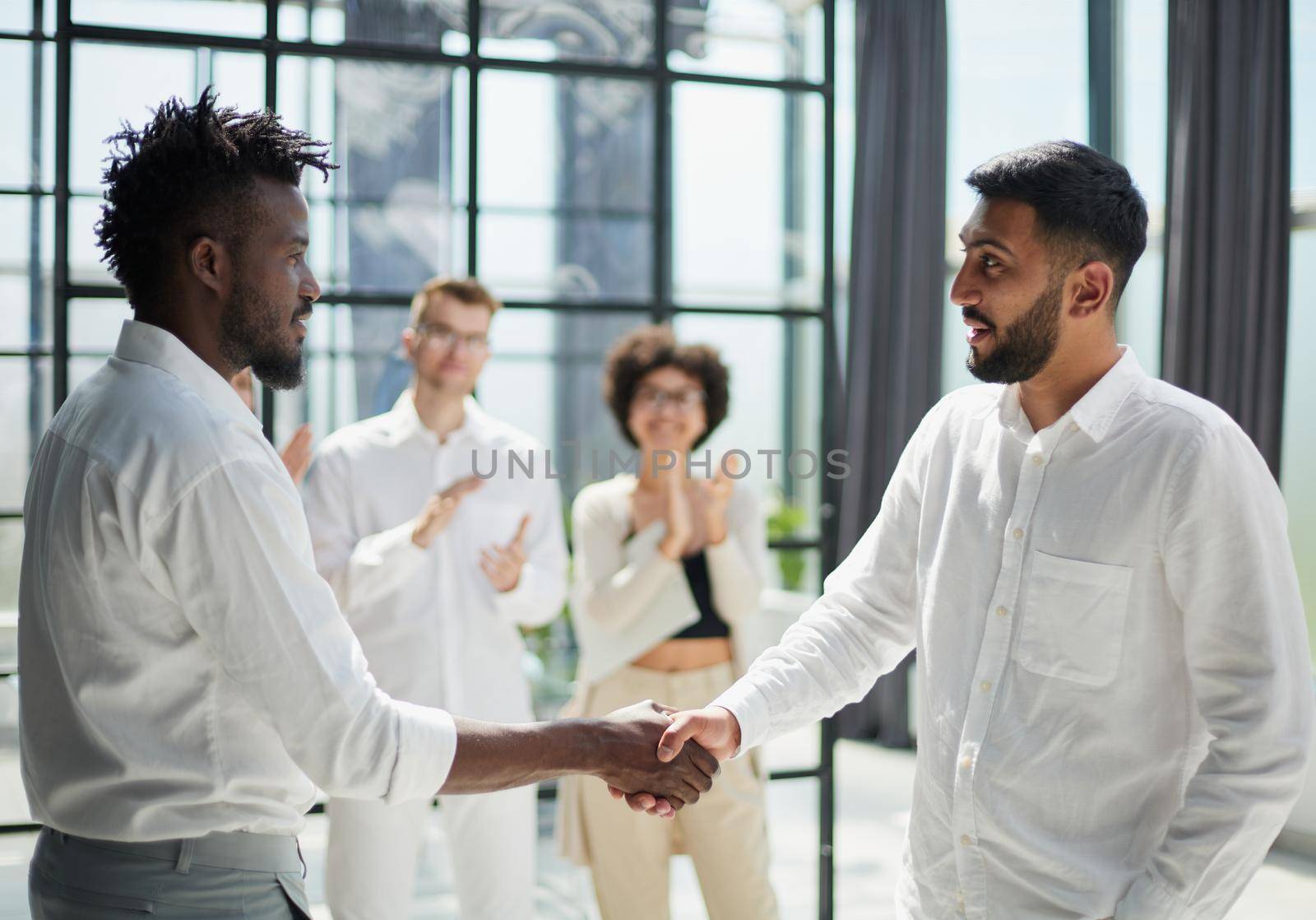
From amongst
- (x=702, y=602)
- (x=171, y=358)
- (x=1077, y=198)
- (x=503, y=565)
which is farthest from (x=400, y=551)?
(x=1077, y=198)

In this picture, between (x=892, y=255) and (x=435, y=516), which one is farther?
(x=892, y=255)

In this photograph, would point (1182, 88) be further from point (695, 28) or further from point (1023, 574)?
point (1023, 574)

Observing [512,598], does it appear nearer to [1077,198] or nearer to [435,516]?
[435,516]

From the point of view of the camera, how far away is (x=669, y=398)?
306 centimetres

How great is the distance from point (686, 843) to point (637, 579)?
0.61 metres

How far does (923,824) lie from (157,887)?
956mm

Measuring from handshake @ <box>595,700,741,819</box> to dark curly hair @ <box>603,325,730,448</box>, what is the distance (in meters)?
1.31

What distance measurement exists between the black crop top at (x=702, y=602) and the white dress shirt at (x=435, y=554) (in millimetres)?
308

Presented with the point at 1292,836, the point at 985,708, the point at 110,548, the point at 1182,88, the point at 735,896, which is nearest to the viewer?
the point at 110,548

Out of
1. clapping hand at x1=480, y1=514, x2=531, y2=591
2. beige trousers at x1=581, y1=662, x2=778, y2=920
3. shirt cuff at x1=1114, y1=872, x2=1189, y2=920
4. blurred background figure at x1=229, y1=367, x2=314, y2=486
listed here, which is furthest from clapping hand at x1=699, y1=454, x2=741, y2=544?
shirt cuff at x1=1114, y1=872, x2=1189, y2=920

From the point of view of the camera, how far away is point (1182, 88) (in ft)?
16.2

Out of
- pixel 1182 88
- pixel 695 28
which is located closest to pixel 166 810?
pixel 695 28

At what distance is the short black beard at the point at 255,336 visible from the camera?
154 centimetres

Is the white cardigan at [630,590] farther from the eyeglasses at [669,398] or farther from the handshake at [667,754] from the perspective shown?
the handshake at [667,754]
